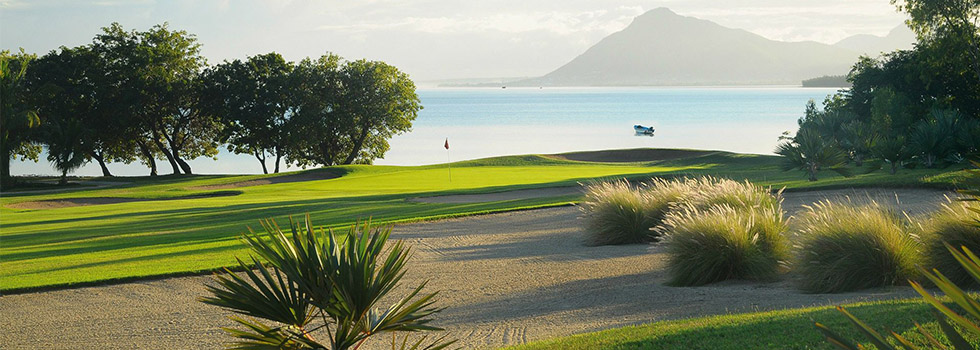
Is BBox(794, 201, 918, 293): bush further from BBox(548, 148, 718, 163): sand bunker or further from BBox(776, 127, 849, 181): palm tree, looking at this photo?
BBox(548, 148, 718, 163): sand bunker

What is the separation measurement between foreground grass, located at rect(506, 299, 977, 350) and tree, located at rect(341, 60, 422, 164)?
A: 128 ft

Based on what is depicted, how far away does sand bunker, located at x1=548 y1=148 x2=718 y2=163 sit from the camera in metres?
44.2

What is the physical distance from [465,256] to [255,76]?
34906 mm

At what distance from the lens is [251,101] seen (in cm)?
4369

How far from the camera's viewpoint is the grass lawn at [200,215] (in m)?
12.2

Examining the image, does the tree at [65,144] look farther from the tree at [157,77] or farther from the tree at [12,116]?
the tree at [157,77]

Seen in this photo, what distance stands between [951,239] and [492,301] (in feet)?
16.5

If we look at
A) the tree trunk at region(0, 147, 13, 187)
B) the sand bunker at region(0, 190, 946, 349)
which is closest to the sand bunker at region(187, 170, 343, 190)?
the tree trunk at region(0, 147, 13, 187)

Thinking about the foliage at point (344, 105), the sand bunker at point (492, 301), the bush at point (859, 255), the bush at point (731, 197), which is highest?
the foliage at point (344, 105)

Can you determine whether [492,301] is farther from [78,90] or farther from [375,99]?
[78,90]

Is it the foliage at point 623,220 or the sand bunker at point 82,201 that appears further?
the sand bunker at point 82,201

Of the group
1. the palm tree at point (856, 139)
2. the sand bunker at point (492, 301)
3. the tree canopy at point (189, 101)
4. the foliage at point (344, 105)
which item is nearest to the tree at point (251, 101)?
the tree canopy at point (189, 101)

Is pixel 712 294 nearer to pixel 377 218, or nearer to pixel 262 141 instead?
pixel 377 218

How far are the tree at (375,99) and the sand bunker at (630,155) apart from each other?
9.26 metres
